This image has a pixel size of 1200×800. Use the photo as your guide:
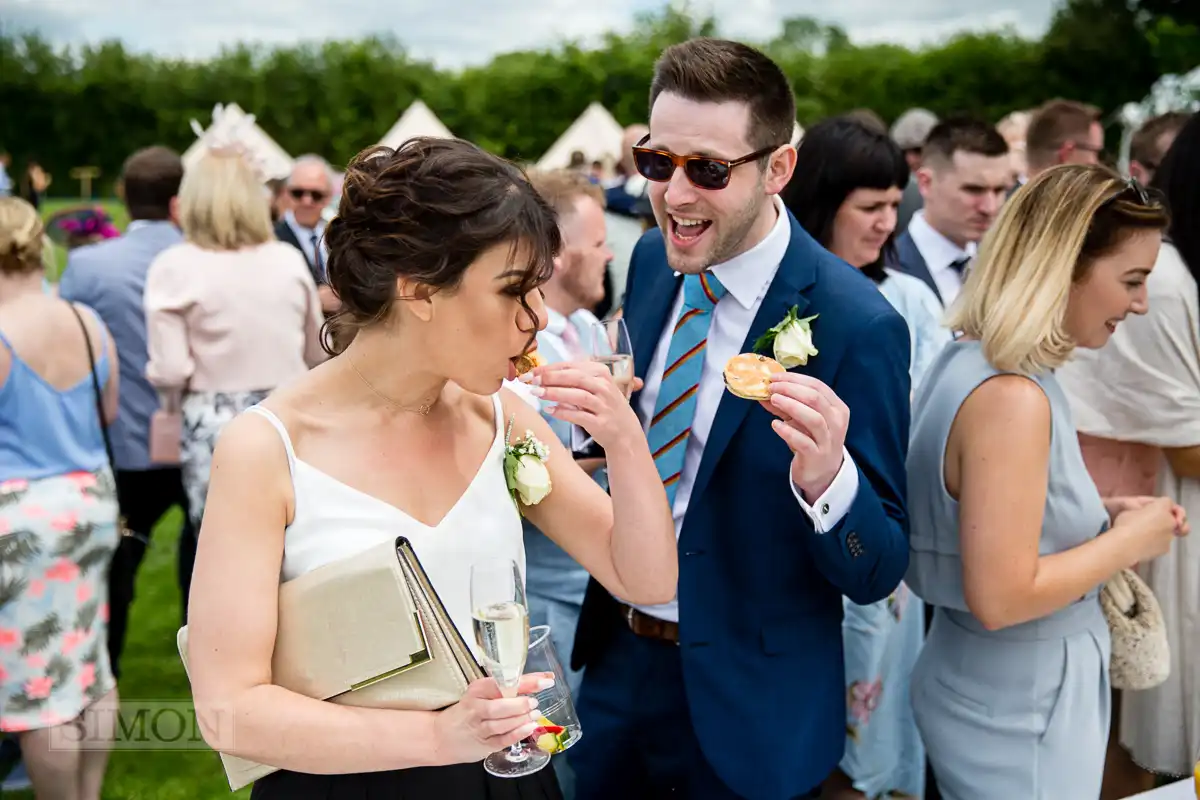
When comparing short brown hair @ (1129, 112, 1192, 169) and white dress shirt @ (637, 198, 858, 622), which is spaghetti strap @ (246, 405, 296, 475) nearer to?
white dress shirt @ (637, 198, 858, 622)

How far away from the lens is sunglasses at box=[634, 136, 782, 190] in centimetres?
256

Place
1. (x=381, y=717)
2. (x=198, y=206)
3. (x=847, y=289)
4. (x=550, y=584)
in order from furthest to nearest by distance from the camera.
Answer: (x=198, y=206), (x=550, y=584), (x=847, y=289), (x=381, y=717)

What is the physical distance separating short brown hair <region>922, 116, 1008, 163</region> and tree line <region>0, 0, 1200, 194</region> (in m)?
24.4

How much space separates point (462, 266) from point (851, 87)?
101 ft

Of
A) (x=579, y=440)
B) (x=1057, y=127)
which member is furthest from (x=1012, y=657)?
(x=1057, y=127)

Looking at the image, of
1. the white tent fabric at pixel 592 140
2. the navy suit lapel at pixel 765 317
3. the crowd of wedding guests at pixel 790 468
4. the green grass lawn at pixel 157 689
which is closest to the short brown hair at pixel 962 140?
the crowd of wedding guests at pixel 790 468

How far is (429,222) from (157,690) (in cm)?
461

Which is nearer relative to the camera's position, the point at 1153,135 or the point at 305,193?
the point at 1153,135

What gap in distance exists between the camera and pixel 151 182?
5.94 meters

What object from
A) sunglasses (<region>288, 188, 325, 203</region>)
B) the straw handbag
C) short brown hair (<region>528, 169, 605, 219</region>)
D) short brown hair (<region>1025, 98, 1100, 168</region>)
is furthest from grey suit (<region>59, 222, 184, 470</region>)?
short brown hair (<region>1025, 98, 1100, 168</region>)

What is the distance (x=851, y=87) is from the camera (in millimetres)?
30484

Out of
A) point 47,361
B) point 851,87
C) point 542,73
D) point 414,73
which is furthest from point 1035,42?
point 47,361

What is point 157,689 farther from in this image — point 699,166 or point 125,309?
point 699,166

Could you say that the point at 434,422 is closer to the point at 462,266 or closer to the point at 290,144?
the point at 462,266
